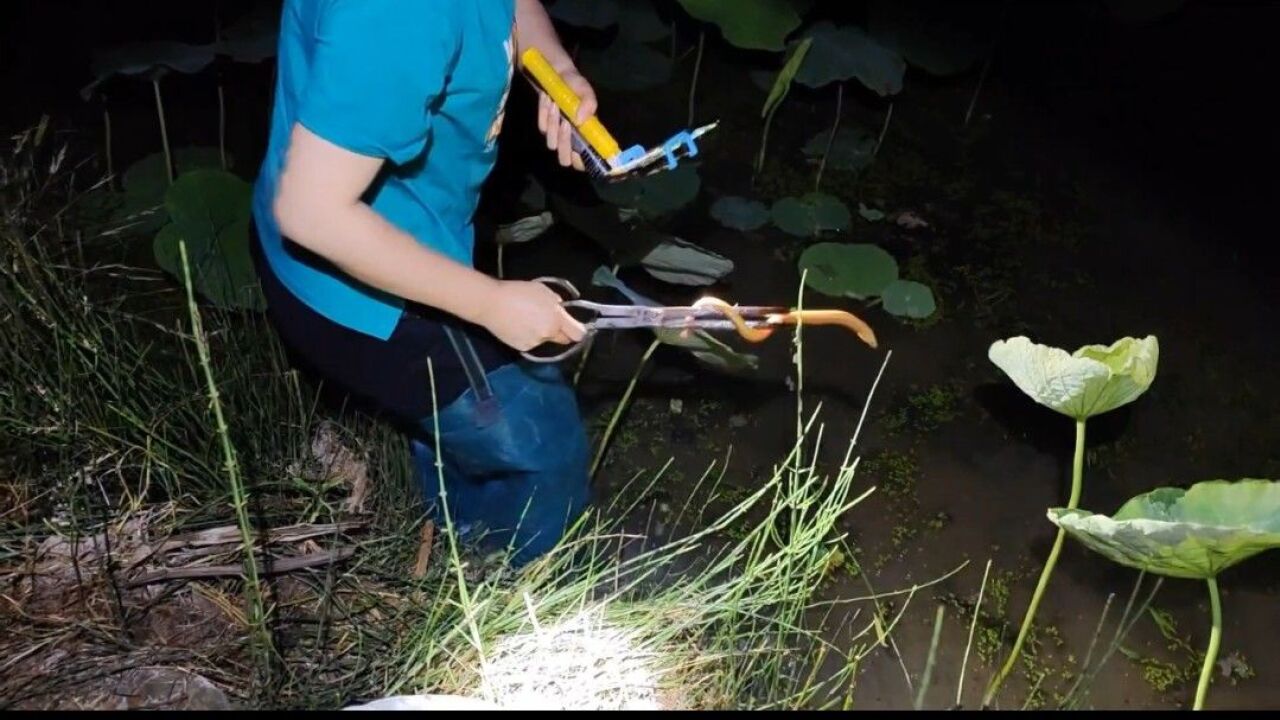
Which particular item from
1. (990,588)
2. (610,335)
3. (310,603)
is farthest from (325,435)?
(990,588)

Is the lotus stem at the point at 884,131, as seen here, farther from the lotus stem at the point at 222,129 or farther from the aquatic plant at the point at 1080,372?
Result: the lotus stem at the point at 222,129

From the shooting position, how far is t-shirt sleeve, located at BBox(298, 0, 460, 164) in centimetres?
96

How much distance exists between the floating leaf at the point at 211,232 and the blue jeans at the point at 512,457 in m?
0.42

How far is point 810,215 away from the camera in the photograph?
84.8 inches

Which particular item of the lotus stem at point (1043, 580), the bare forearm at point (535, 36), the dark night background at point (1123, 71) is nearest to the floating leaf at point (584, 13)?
the dark night background at point (1123, 71)

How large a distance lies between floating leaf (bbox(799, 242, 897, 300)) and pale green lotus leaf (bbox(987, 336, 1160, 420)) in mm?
664

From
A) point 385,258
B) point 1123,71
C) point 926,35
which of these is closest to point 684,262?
point 385,258

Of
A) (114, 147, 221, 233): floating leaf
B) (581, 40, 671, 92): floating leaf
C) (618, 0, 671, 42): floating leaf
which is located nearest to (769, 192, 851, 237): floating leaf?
(581, 40, 671, 92): floating leaf

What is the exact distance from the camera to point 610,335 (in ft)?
6.26

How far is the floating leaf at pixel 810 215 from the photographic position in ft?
7.03

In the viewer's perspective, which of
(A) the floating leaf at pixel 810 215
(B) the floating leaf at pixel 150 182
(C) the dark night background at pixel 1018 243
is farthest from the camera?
(A) the floating leaf at pixel 810 215

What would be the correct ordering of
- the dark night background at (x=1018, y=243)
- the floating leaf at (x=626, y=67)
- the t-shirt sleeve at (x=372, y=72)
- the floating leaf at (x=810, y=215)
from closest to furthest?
the t-shirt sleeve at (x=372, y=72)
the dark night background at (x=1018, y=243)
the floating leaf at (x=810, y=215)
the floating leaf at (x=626, y=67)
